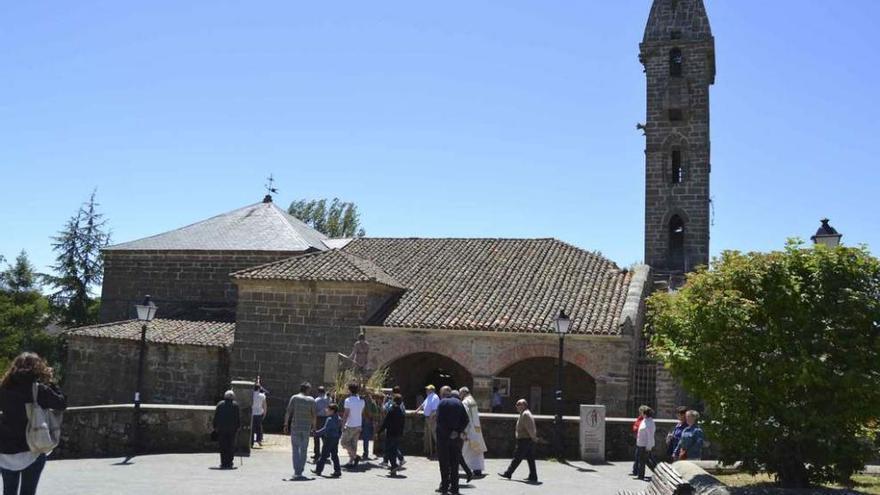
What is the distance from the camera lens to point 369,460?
1472cm

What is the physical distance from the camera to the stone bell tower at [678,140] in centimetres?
2655

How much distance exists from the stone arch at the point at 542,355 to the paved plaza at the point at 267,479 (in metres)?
5.45

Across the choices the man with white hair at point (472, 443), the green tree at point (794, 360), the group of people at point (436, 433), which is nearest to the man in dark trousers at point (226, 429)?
the group of people at point (436, 433)

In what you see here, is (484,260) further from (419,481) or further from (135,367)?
(419,481)

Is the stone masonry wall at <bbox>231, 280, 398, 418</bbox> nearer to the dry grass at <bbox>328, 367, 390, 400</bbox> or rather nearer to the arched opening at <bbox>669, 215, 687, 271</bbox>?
the dry grass at <bbox>328, 367, 390, 400</bbox>

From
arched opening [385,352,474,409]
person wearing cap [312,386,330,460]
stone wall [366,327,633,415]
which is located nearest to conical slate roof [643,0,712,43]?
stone wall [366,327,633,415]

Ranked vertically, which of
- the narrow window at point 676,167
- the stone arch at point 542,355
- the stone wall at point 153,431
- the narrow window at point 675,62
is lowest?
the stone wall at point 153,431

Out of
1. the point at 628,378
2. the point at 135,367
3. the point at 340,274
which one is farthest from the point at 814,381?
the point at 135,367

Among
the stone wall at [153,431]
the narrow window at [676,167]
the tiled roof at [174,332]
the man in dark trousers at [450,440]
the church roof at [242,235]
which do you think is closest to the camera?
the man in dark trousers at [450,440]

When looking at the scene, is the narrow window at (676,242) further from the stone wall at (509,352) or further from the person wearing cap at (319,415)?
the person wearing cap at (319,415)

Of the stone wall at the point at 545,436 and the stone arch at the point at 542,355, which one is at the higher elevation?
the stone arch at the point at 542,355

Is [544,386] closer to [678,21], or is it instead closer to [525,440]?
[525,440]

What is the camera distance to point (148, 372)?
77.4 ft

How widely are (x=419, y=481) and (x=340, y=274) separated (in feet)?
36.2
